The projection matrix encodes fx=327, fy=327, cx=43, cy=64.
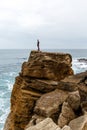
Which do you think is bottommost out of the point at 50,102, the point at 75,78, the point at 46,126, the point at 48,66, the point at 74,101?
the point at 46,126

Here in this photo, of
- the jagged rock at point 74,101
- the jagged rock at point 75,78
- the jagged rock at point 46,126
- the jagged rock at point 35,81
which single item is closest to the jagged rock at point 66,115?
the jagged rock at point 74,101

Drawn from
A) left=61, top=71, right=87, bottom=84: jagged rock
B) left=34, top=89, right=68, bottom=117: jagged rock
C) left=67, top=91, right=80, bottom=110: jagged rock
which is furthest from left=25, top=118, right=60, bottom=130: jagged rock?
left=61, top=71, right=87, bottom=84: jagged rock

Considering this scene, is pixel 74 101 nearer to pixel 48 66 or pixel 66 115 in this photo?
pixel 66 115

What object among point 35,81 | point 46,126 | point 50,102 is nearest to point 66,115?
point 46,126

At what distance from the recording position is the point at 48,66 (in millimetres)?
20141

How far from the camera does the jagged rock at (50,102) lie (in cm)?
1631

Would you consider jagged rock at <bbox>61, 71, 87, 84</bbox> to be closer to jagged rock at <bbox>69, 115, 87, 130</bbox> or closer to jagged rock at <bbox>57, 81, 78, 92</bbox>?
jagged rock at <bbox>57, 81, 78, 92</bbox>

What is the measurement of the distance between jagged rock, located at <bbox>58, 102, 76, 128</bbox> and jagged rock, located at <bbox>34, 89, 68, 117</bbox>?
3.06 feet

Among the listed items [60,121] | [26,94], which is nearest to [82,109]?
[60,121]

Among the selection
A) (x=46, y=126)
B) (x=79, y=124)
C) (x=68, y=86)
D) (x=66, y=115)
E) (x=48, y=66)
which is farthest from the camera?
(x=48, y=66)

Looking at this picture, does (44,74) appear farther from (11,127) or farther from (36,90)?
(11,127)

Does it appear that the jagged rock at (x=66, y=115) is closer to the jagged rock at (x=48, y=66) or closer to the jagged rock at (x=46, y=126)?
the jagged rock at (x=46, y=126)

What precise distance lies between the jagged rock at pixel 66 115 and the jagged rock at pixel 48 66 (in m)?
4.80

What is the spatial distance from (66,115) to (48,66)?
553 centimetres
